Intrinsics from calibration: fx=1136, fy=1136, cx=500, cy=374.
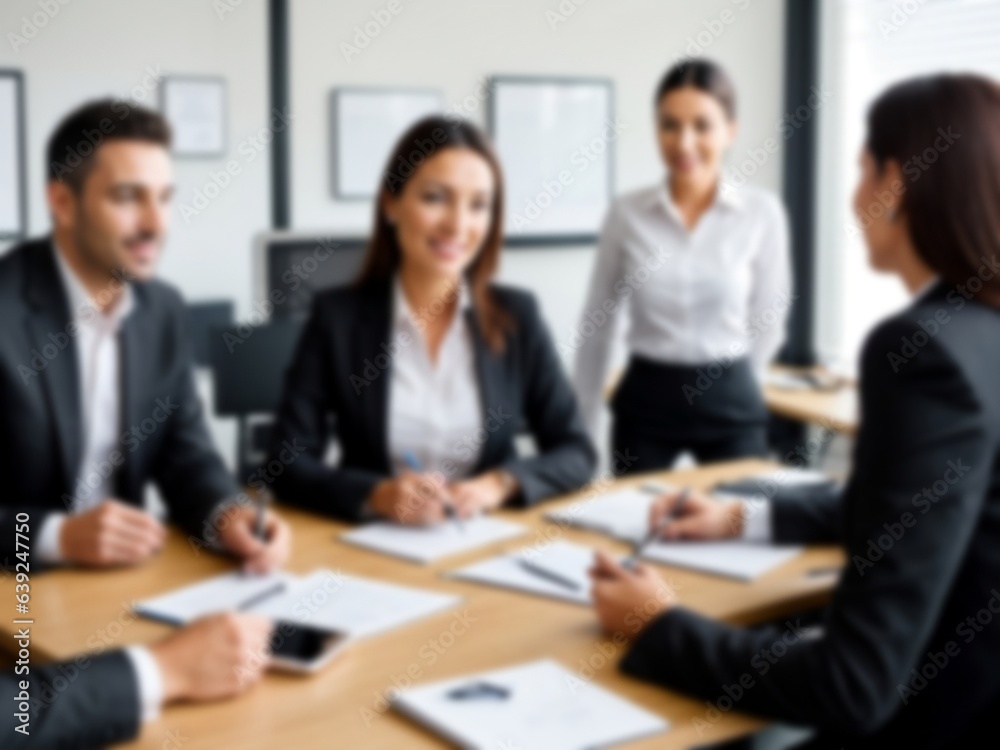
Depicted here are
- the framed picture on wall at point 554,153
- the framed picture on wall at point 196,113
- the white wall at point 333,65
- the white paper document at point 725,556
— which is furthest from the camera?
the framed picture on wall at point 554,153

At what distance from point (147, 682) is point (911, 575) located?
2.89 ft

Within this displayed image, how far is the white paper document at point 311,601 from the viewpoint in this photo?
62.7 inches

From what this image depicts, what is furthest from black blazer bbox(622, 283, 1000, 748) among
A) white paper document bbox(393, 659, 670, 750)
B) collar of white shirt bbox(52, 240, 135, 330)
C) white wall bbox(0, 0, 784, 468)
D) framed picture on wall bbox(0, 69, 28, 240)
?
framed picture on wall bbox(0, 69, 28, 240)

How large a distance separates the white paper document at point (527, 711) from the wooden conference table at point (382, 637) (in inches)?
1.0

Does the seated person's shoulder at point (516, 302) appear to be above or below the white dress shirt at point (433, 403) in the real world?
above

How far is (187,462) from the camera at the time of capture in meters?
2.22

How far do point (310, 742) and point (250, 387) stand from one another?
85.9 inches

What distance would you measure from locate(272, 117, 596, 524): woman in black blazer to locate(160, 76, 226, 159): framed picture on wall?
1.72 m

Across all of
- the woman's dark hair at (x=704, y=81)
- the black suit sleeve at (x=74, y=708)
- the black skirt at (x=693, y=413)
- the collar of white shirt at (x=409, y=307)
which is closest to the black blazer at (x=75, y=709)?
the black suit sleeve at (x=74, y=708)

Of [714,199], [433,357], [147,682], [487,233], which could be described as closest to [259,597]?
[147,682]

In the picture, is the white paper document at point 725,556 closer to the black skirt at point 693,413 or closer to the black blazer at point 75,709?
the black blazer at point 75,709

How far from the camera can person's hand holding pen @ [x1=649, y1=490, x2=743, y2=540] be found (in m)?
1.97

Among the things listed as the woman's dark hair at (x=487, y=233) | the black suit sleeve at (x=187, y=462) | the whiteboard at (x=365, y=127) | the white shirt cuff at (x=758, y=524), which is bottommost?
the white shirt cuff at (x=758, y=524)

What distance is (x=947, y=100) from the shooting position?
136cm
